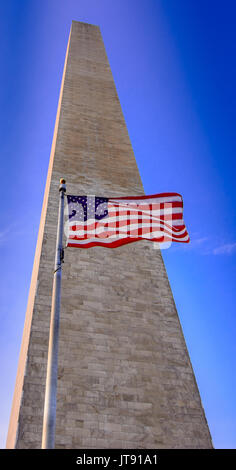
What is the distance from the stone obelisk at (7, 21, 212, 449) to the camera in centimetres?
986

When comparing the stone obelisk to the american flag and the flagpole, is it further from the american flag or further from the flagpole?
the flagpole

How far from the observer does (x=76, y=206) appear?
8812 mm

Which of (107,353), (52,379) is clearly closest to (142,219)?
(107,353)

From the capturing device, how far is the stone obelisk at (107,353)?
9.86 meters

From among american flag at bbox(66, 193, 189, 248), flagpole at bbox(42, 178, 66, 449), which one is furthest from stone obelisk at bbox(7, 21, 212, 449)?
flagpole at bbox(42, 178, 66, 449)

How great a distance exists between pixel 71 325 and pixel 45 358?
1322 mm

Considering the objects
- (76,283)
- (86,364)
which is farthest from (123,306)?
(86,364)

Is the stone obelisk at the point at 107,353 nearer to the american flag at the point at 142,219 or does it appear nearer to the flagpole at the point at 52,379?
the american flag at the point at 142,219

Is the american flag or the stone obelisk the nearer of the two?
the american flag

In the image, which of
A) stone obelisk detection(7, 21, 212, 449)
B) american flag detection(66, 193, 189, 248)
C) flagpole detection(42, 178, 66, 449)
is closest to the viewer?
flagpole detection(42, 178, 66, 449)

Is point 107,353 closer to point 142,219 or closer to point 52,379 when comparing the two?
point 142,219

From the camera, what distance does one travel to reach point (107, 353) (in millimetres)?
11320

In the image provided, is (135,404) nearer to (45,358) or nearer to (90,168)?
(45,358)

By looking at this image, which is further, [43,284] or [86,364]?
[43,284]
